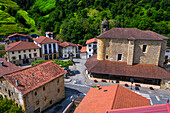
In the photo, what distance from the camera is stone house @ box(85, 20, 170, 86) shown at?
3962 cm

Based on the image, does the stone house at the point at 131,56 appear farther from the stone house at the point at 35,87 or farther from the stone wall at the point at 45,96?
the stone house at the point at 35,87

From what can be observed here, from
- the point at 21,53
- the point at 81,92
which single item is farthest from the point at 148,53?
the point at 21,53

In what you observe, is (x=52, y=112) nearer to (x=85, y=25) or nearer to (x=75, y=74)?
(x=75, y=74)

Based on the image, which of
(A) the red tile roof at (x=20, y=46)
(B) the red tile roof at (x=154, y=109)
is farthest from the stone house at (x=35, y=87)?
(A) the red tile roof at (x=20, y=46)

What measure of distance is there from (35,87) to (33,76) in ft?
9.61

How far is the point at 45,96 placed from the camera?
28.3 m

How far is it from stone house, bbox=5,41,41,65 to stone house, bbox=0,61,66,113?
32.1 metres

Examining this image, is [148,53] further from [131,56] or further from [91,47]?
[91,47]

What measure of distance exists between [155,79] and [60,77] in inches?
1084

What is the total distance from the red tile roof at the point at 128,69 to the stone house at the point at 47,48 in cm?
3077

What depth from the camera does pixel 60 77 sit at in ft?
105

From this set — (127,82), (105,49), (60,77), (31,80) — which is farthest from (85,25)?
(31,80)

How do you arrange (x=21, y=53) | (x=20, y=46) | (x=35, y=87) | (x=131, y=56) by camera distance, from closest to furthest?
(x=35, y=87)
(x=131, y=56)
(x=21, y=53)
(x=20, y=46)

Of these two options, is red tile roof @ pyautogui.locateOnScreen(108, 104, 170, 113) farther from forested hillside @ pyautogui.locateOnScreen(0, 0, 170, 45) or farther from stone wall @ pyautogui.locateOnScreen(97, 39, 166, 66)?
forested hillside @ pyautogui.locateOnScreen(0, 0, 170, 45)
